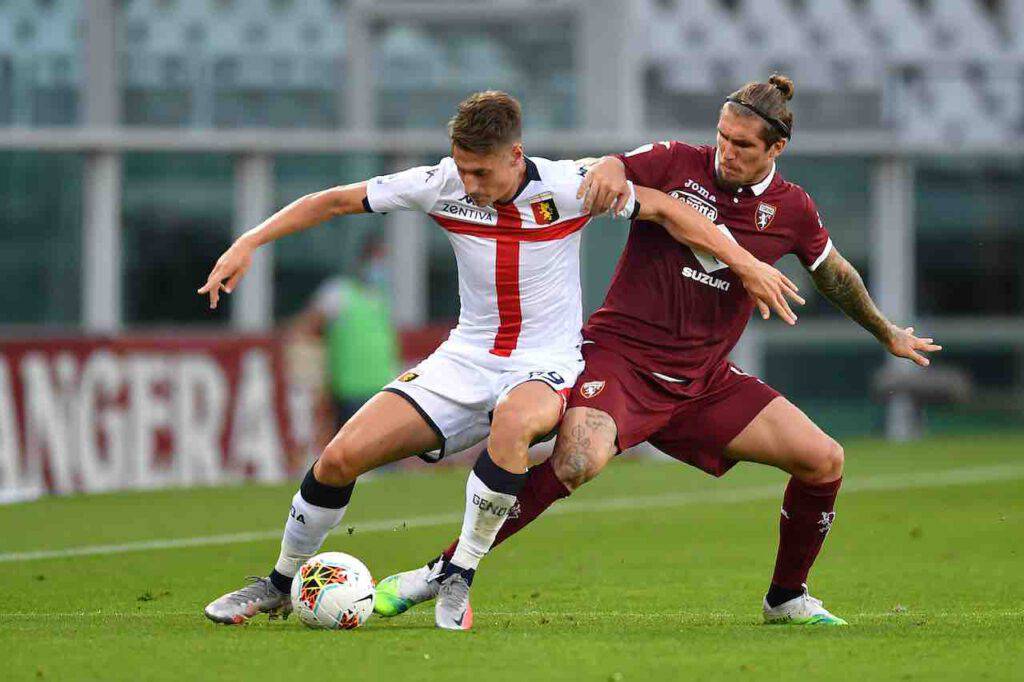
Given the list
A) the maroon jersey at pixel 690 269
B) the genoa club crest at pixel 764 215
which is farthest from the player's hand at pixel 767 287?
the genoa club crest at pixel 764 215

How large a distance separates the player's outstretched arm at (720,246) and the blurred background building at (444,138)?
7.69 meters

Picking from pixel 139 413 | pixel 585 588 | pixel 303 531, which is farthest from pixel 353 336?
pixel 303 531

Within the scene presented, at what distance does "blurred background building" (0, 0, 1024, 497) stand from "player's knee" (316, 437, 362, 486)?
23.9 ft

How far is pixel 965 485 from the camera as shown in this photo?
13.8 meters

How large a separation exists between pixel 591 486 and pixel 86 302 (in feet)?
16.8

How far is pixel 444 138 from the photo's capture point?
58.0ft

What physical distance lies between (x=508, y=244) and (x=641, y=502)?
21.0 feet

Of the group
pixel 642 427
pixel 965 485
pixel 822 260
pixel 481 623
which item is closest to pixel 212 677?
pixel 481 623

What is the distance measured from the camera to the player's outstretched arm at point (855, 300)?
7148mm

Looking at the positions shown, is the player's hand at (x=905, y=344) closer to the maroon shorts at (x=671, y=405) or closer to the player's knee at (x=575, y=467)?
the maroon shorts at (x=671, y=405)

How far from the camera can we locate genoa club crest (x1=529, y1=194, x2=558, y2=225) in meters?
6.77

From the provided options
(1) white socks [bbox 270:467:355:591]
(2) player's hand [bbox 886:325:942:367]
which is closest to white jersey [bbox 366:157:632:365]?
(1) white socks [bbox 270:467:355:591]

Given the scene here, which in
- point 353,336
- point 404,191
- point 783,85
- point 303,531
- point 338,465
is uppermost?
point 783,85

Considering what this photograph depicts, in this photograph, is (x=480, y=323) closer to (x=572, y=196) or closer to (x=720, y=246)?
(x=572, y=196)
